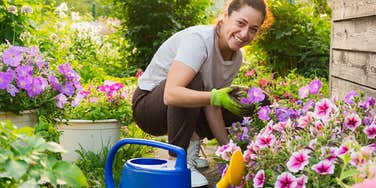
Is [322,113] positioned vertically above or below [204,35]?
below

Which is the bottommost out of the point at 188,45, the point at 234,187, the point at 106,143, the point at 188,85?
the point at 106,143

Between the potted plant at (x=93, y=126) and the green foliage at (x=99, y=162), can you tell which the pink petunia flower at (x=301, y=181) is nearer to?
the green foliage at (x=99, y=162)

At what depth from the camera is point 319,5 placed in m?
6.15

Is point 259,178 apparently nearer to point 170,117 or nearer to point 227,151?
point 227,151

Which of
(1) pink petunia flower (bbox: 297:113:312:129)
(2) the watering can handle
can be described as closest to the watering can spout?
(2) the watering can handle

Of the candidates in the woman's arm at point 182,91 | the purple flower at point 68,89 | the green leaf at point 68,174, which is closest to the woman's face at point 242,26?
the woman's arm at point 182,91

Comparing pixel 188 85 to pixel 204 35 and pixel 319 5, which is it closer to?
pixel 204 35

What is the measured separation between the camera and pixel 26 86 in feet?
6.94

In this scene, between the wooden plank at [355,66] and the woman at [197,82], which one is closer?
the woman at [197,82]

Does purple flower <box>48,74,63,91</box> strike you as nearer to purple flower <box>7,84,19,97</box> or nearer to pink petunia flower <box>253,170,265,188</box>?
purple flower <box>7,84,19,97</box>

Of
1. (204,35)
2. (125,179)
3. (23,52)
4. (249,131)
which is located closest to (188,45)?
(204,35)

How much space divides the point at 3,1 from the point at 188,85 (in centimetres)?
163

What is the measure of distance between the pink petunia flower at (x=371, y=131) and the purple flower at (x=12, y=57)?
121 cm

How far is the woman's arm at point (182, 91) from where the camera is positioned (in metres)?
2.36
